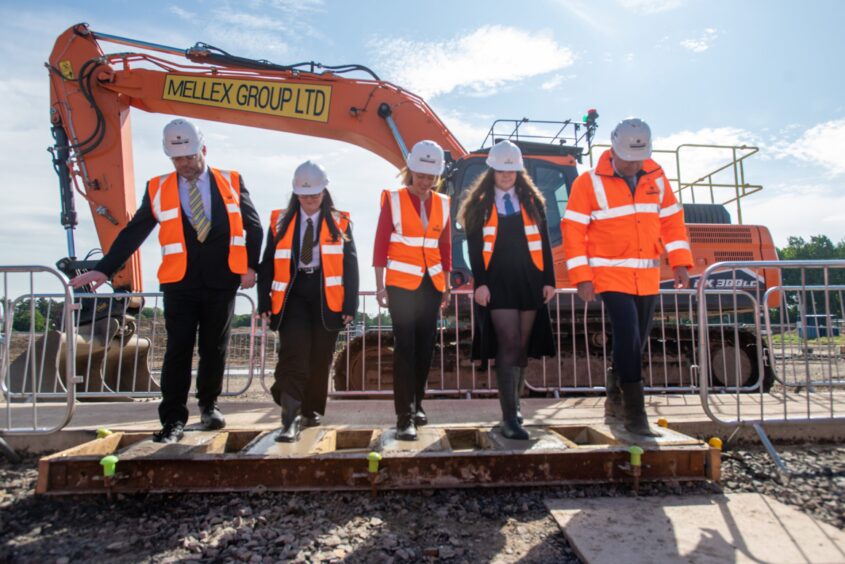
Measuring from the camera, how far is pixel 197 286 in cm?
347

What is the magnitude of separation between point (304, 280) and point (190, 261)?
725mm

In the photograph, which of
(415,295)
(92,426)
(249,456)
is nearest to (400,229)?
(415,295)

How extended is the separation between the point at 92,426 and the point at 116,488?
57.4 inches

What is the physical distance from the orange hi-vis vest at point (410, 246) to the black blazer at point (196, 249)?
1.03 metres

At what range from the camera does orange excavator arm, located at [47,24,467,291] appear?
696 centimetres

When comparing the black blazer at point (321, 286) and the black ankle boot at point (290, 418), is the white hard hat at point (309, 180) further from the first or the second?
the black ankle boot at point (290, 418)

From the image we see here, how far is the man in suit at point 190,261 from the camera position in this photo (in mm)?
3430

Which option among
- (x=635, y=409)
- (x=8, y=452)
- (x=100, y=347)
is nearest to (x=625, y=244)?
(x=635, y=409)

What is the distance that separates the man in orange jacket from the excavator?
9.83 ft

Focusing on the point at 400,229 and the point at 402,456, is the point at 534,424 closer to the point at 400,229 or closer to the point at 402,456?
the point at 402,456

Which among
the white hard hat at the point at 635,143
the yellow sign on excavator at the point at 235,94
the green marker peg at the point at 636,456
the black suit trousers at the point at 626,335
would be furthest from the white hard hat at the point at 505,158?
the yellow sign on excavator at the point at 235,94

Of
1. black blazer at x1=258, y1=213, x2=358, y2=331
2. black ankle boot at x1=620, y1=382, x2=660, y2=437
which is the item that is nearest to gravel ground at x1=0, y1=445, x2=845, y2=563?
black ankle boot at x1=620, y1=382, x2=660, y2=437

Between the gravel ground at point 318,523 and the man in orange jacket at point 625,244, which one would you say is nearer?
the gravel ground at point 318,523

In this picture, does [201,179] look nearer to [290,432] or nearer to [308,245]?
[308,245]
